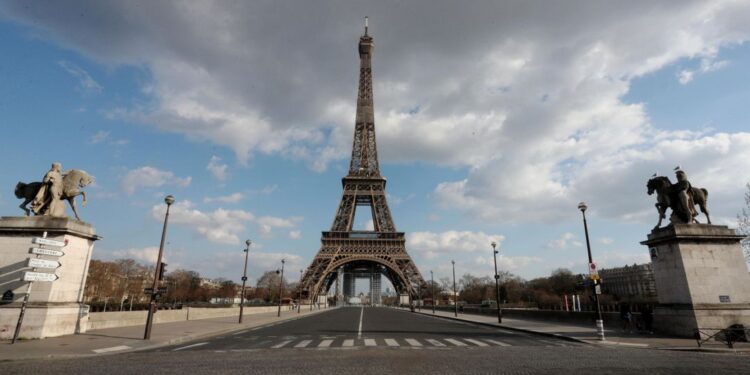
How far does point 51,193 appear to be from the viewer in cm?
1712

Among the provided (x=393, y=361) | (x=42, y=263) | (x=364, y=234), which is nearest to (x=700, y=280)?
(x=393, y=361)

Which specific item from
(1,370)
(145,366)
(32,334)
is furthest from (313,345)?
(32,334)

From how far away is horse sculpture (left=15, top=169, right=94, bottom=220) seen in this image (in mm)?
17188

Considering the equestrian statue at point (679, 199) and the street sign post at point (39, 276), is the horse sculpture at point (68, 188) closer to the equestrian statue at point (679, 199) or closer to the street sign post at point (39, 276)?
the street sign post at point (39, 276)

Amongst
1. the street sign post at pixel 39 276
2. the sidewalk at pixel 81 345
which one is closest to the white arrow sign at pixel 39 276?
the street sign post at pixel 39 276

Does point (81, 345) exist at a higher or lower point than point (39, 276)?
lower

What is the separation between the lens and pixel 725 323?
1650 cm

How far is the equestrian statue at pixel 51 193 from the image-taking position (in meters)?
17.0

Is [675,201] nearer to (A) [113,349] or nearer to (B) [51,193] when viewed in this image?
(A) [113,349]

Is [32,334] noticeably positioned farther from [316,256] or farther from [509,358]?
[316,256]

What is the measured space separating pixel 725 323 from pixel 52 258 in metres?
28.4

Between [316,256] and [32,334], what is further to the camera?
[316,256]

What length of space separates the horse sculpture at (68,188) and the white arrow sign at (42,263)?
2885 mm

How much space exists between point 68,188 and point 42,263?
4.26m
